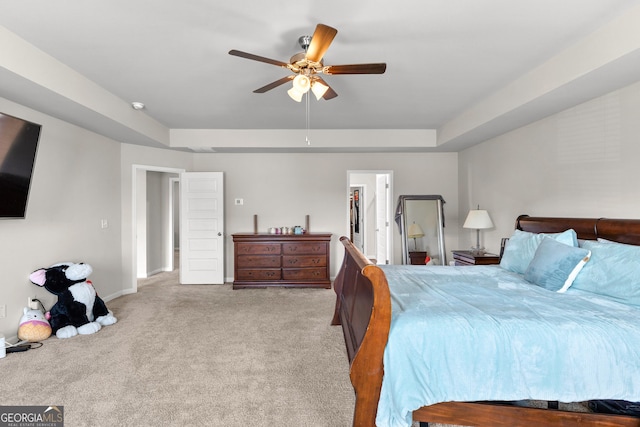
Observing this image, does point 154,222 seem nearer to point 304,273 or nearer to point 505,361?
point 304,273

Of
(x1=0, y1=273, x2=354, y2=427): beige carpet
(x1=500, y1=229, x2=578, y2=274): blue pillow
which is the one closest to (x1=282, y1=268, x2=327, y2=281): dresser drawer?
(x1=0, y1=273, x2=354, y2=427): beige carpet

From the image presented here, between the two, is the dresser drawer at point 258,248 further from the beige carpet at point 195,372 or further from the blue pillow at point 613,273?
the blue pillow at point 613,273

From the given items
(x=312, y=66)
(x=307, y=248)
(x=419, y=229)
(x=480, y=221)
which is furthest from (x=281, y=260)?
(x=312, y=66)

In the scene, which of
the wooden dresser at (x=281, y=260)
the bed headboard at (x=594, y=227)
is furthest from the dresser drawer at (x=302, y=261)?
the bed headboard at (x=594, y=227)

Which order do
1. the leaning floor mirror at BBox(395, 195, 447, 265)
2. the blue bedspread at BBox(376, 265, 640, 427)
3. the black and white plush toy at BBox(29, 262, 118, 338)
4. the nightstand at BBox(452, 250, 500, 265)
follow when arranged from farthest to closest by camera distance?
the leaning floor mirror at BBox(395, 195, 447, 265), the nightstand at BBox(452, 250, 500, 265), the black and white plush toy at BBox(29, 262, 118, 338), the blue bedspread at BBox(376, 265, 640, 427)

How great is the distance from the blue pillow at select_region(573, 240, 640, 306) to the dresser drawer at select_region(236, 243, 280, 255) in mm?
3937

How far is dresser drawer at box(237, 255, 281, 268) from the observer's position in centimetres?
537

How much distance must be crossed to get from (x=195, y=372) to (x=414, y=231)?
13.7ft

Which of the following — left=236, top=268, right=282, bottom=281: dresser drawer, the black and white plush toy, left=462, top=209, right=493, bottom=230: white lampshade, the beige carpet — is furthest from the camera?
left=236, top=268, right=282, bottom=281: dresser drawer

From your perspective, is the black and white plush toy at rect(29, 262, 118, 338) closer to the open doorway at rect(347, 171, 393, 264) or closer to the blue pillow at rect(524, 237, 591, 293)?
the blue pillow at rect(524, 237, 591, 293)

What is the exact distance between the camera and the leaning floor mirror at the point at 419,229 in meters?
5.56

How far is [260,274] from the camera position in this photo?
538cm

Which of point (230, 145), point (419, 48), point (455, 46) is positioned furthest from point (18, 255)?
point (455, 46)

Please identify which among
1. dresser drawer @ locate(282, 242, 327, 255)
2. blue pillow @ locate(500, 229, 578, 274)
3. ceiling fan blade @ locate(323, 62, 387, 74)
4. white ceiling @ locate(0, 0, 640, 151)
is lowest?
dresser drawer @ locate(282, 242, 327, 255)
